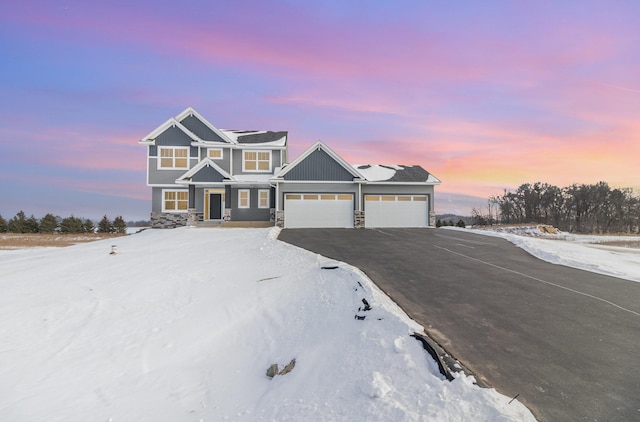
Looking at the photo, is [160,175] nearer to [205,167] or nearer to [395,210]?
[205,167]

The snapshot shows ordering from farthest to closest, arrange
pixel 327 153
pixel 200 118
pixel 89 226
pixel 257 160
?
1. pixel 89 226
2. pixel 257 160
3. pixel 200 118
4. pixel 327 153

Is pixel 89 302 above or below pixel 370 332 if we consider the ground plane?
below

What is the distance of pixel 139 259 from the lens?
13.4 m

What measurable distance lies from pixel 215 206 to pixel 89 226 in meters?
16.7

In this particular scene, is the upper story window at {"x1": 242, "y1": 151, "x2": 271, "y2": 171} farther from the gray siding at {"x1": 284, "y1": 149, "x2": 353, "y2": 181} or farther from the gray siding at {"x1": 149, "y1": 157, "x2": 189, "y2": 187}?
the gray siding at {"x1": 149, "y1": 157, "x2": 189, "y2": 187}

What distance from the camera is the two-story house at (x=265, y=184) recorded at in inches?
885

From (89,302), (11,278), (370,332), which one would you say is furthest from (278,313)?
(11,278)

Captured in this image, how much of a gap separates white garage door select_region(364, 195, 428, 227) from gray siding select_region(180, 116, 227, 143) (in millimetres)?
13469

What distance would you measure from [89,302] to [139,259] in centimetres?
459

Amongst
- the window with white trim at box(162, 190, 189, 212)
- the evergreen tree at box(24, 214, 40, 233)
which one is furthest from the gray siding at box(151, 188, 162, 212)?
the evergreen tree at box(24, 214, 40, 233)

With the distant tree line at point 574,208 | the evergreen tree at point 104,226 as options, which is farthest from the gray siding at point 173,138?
the distant tree line at point 574,208

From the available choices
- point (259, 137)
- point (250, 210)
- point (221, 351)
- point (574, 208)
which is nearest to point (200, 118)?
point (259, 137)

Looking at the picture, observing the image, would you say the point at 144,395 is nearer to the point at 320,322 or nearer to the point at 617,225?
A: the point at 320,322

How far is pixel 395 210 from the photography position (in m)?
24.0
